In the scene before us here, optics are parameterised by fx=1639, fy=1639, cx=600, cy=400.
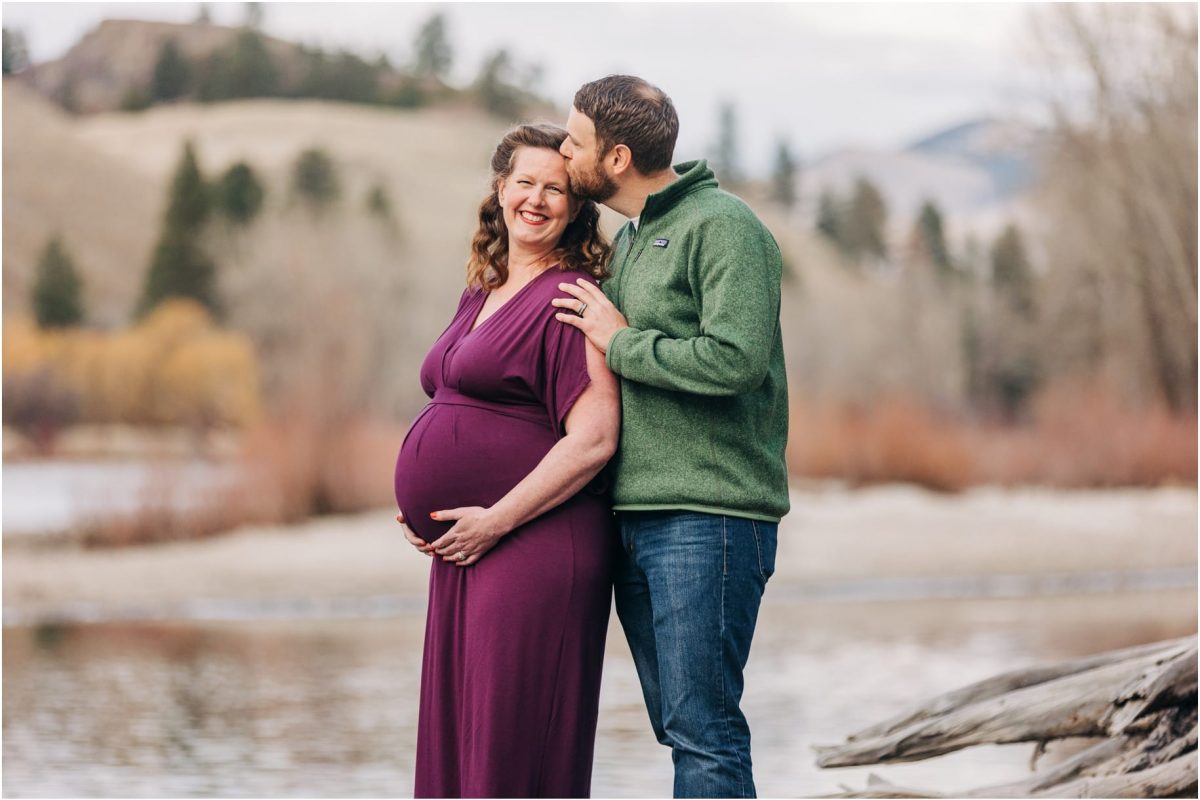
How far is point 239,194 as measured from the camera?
171 ft

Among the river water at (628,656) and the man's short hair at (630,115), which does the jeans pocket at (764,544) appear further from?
the river water at (628,656)

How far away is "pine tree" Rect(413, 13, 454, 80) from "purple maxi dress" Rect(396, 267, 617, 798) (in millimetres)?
83511

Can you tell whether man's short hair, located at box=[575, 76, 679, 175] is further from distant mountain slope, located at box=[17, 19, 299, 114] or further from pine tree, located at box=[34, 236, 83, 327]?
distant mountain slope, located at box=[17, 19, 299, 114]

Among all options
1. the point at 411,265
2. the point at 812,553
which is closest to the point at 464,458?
the point at 812,553

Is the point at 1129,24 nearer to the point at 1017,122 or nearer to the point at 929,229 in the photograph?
the point at 1017,122

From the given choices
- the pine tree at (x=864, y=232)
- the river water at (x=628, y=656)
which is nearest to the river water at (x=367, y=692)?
the river water at (x=628, y=656)

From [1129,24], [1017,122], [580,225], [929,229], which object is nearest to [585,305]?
[580,225]

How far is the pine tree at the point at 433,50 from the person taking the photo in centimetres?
8506

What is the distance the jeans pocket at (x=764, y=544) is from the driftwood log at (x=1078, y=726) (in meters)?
1.38

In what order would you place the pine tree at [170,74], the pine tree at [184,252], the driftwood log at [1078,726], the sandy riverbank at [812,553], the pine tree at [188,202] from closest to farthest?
the driftwood log at [1078,726], the sandy riverbank at [812,553], the pine tree at [184,252], the pine tree at [188,202], the pine tree at [170,74]

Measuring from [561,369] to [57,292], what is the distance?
45.0 meters

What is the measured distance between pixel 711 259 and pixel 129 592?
12.6m

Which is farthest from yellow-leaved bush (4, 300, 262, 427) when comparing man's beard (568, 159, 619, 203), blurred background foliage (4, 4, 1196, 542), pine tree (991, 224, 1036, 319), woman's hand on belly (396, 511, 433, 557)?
man's beard (568, 159, 619, 203)

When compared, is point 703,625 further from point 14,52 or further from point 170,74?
point 170,74
